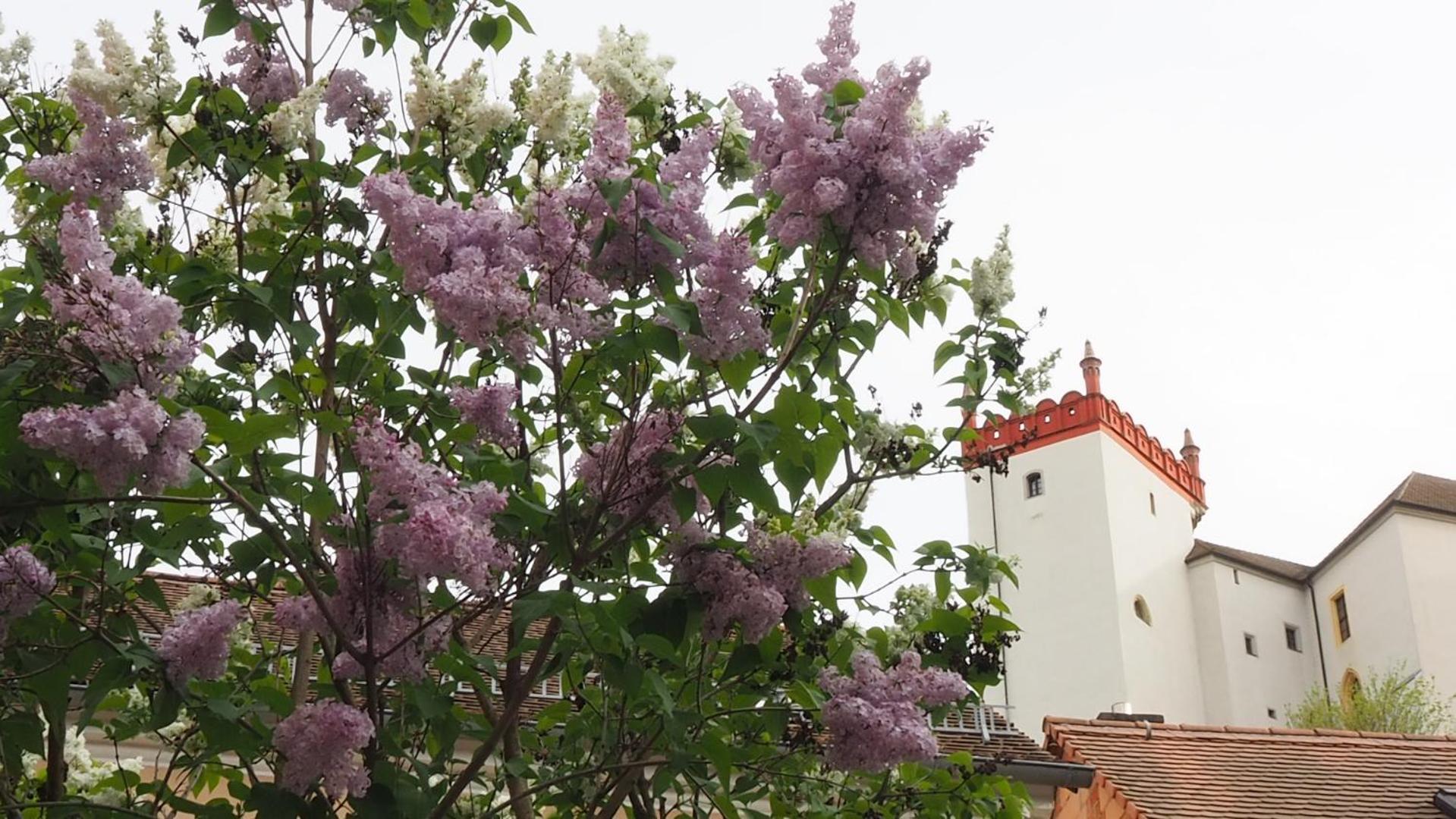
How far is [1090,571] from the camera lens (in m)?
38.5

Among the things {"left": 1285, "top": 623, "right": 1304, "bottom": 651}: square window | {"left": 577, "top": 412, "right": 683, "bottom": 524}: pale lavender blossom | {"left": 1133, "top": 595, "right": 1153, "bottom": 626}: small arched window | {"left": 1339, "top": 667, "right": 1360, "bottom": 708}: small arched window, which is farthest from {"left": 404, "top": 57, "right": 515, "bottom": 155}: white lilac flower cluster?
{"left": 1285, "top": 623, "right": 1304, "bottom": 651}: square window

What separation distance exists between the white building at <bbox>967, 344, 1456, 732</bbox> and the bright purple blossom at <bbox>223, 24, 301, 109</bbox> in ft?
106

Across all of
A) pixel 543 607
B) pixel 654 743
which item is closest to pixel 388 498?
pixel 543 607

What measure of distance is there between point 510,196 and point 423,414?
638 millimetres

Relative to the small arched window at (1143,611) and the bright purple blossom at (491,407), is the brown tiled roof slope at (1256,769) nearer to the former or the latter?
the bright purple blossom at (491,407)

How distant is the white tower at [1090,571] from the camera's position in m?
37.6

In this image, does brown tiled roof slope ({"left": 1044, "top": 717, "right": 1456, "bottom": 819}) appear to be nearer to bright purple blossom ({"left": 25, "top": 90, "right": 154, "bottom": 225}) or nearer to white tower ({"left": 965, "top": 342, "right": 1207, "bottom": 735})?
bright purple blossom ({"left": 25, "top": 90, "right": 154, "bottom": 225})

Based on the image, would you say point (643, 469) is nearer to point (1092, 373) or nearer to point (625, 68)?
point (625, 68)

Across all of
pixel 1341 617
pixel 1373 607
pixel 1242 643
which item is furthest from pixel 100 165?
pixel 1242 643

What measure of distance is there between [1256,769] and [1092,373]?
28.8 metres

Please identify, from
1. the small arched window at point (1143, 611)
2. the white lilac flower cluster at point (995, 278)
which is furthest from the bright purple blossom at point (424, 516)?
the small arched window at point (1143, 611)

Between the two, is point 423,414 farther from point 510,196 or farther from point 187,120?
point 187,120

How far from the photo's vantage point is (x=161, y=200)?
4348 mm

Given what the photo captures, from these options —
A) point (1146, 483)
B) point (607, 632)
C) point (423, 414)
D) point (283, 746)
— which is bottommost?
point (283, 746)
